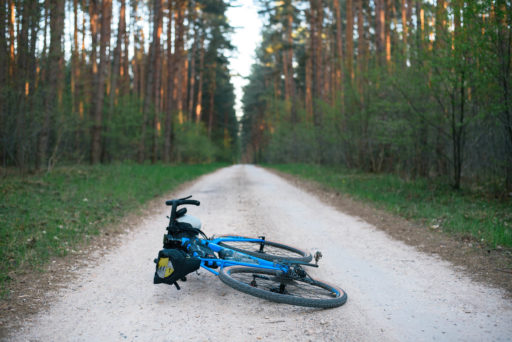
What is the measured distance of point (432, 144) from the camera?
505 inches

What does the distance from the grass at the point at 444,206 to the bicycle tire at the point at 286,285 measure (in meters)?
3.86

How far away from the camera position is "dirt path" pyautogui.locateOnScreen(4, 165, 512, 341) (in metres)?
3.08

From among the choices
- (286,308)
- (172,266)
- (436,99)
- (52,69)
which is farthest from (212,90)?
(286,308)

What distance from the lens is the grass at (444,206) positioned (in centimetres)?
670

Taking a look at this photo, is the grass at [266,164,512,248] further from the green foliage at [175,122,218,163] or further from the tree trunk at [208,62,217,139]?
the tree trunk at [208,62,217,139]

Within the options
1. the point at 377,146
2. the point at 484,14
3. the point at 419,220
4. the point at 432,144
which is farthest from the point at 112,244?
the point at 377,146

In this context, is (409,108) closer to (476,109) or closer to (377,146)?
(476,109)

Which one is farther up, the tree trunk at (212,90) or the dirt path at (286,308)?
the tree trunk at (212,90)

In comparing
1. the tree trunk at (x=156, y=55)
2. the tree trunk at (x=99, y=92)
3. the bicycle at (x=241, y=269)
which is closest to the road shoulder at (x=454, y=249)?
the bicycle at (x=241, y=269)

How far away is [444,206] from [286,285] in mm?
7337

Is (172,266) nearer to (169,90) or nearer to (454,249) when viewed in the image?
(454,249)

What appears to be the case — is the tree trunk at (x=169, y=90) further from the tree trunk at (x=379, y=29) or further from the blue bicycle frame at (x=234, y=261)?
the blue bicycle frame at (x=234, y=261)

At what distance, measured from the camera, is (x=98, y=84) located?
18.9 meters

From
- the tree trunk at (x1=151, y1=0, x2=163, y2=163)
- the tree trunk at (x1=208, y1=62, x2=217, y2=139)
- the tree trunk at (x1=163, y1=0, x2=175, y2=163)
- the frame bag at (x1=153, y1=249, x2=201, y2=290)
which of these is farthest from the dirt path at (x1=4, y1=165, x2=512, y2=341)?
A: the tree trunk at (x1=208, y1=62, x2=217, y2=139)
